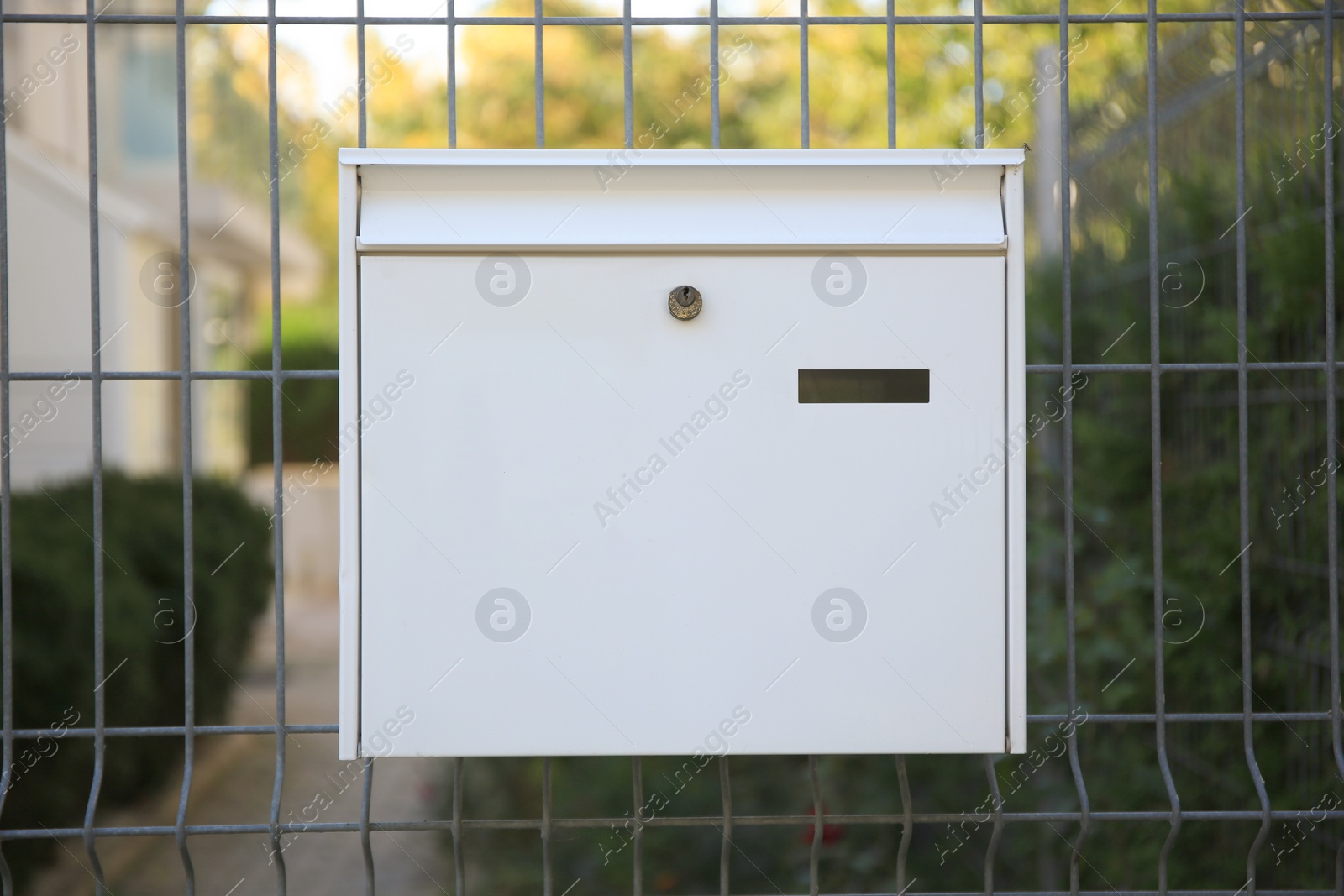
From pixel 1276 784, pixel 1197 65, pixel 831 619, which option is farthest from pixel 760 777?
pixel 1197 65

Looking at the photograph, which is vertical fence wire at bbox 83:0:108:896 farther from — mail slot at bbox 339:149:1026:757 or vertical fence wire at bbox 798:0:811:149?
vertical fence wire at bbox 798:0:811:149

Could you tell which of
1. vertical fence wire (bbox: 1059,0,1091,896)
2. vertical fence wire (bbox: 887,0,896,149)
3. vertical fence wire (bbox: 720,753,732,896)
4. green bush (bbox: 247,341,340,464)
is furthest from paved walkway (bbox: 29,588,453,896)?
green bush (bbox: 247,341,340,464)

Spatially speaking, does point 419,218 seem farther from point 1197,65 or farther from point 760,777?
point 1197,65

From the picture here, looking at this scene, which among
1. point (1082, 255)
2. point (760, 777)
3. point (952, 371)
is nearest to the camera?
point (952, 371)

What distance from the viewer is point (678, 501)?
1.76 meters

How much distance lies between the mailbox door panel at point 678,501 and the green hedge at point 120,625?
0.78m

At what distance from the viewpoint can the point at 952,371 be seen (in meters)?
1.74

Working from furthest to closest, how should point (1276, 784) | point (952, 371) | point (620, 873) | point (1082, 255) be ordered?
point (1082, 255) → point (620, 873) → point (1276, 784) → point (952, 371)

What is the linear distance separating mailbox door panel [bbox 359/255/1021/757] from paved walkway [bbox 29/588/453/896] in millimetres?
2693

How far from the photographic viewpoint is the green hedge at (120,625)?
384cm

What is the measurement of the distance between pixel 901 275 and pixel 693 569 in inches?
22.3

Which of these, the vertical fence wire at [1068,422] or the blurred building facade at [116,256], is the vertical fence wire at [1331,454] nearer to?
the vertical fence wire at [1068,422]

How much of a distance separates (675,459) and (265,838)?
3.98m

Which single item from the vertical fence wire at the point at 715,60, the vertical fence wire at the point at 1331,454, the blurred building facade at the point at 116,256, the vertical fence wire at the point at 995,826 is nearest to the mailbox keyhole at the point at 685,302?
the vertical fence wire at the point at 715,60
